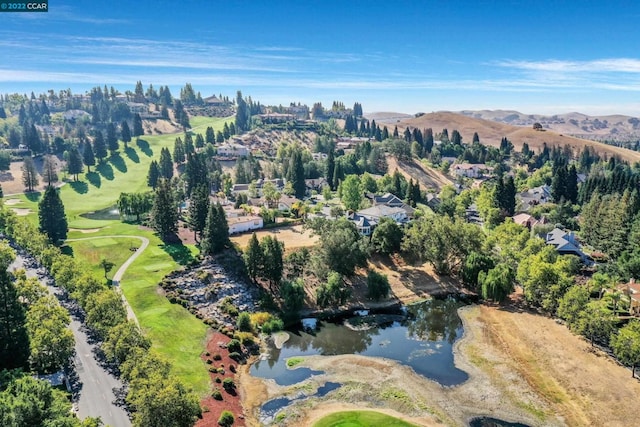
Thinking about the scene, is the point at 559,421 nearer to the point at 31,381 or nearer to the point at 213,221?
the point at 31,381

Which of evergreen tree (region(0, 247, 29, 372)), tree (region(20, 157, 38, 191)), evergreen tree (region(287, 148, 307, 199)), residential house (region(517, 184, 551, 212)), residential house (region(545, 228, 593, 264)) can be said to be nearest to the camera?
evergreen tree (region(0, 247, 29, 372))

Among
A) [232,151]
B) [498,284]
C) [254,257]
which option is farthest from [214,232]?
[232,151]

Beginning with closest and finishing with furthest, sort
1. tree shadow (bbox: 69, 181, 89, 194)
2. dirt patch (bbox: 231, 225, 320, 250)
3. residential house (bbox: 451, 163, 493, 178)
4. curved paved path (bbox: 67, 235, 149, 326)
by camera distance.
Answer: curved paved path (bbox: 67, 235, 149, 326) < dirt patch (bbox: 231, 225, 320, 250) < tree shadow (bbox: 69, 181, 89, 194) < residential house (bbox: 451, 163, 493, 178)

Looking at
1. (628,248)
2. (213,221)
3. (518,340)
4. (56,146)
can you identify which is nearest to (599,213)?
(628,248)

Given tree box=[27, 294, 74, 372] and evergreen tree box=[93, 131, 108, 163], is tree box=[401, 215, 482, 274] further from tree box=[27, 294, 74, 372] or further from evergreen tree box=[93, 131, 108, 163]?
evergreen tree box=[93, 131, 108, 163]

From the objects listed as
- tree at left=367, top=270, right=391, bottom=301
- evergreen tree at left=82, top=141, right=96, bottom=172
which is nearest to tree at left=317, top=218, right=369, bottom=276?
tree at left=367, top=270, right=391, bottom=301

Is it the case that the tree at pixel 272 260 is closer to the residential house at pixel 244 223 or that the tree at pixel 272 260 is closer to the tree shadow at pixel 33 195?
the residential house at pixel 244 223

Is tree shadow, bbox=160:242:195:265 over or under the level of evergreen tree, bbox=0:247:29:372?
under
